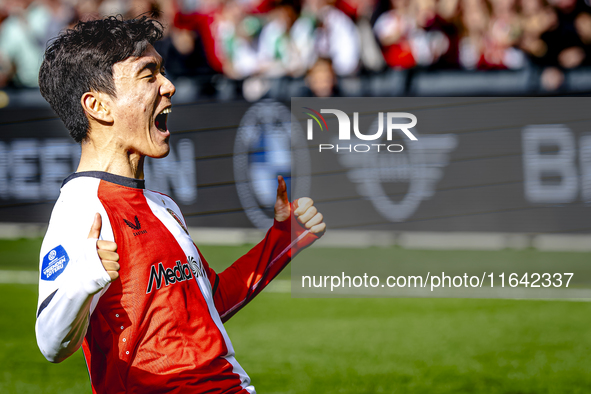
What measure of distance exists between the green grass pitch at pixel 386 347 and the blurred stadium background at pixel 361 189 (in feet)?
0.06

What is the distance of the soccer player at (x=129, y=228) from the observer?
73.7 inches

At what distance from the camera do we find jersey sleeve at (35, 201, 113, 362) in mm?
1623

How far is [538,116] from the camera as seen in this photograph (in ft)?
21.3

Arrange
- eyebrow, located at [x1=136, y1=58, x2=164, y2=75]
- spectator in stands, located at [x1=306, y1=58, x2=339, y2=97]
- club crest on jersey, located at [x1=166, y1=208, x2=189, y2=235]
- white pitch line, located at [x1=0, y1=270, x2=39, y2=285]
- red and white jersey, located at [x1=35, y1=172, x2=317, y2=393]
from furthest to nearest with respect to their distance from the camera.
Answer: spectator in stands, located at [x1=306, y1=58, x2=339, y2=97] → white pitch line, located at [x1=0, y1=270, x2=39, y2=285] → club crest on jersey, located at [x1=166, y1=208, x2=189, y2=235] → eyebrow, located at [x1=136, y1=58, x2=164, y2=75] → red and white jersey, located at [x1=35, y1=172, x2=317, y2=393]

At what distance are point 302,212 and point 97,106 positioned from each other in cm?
86

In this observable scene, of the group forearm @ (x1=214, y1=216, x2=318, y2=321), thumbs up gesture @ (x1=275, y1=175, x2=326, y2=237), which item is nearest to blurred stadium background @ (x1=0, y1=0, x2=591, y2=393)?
forearm @ (x1=214, y1=216, x2=318, y2=321)

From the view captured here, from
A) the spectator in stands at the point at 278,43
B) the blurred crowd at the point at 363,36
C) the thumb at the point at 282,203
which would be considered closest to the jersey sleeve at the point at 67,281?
the thumb at the point at 282,203

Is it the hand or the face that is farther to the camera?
the face

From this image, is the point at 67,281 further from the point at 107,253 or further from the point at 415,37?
the point at 415,37

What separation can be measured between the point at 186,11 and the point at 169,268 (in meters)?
7.33

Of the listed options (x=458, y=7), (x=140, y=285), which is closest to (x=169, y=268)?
(x=140, y=285)

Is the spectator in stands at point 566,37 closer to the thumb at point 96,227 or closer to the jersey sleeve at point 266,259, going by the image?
the jersey sleeve at point 266,259

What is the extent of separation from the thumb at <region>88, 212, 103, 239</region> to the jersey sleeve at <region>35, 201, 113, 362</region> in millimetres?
31

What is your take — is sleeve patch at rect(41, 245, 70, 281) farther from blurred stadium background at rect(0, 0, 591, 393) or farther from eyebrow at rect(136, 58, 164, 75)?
blurred stadium background at rect(0, 0, 591, 393)
